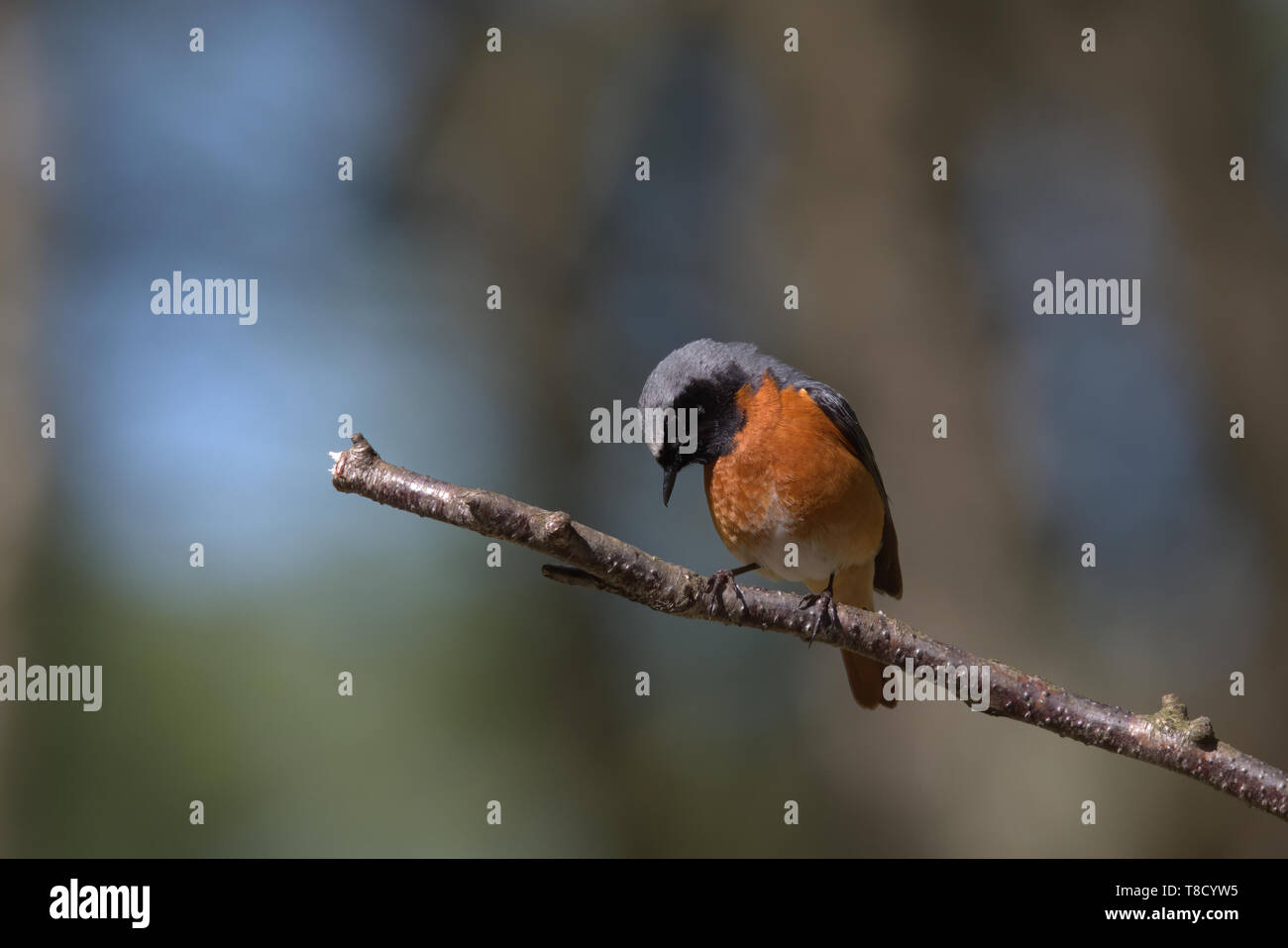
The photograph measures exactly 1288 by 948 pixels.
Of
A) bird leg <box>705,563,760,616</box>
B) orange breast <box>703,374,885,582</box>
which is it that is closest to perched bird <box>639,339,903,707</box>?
orange breast <box>703,374,885,582</box>

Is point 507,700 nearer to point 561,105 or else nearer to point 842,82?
point 561,105

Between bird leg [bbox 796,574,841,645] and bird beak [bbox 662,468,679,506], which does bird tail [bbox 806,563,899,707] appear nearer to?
bird beak [bbox 662,468,679,506]

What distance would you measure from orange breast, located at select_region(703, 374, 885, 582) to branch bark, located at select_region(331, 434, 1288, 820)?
1.19 m

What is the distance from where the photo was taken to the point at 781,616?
3.01 metres

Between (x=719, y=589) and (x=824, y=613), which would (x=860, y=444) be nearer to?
(x=824, y=613)

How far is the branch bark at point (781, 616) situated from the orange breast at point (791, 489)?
3.89 feet

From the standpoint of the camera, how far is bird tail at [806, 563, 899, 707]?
5.09m

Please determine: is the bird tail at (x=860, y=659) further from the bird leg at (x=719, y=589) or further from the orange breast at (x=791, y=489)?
the bird leg at (x=719, y=589)

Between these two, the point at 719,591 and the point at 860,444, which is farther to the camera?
the point at 860,444

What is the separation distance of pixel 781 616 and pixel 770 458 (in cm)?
136

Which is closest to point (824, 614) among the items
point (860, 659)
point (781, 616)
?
point (781, 616)

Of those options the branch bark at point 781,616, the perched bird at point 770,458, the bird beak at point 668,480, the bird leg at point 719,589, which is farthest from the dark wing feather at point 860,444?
the bird leg at point 719,589

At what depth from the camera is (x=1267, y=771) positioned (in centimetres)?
270

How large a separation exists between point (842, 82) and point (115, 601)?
41.5ft
